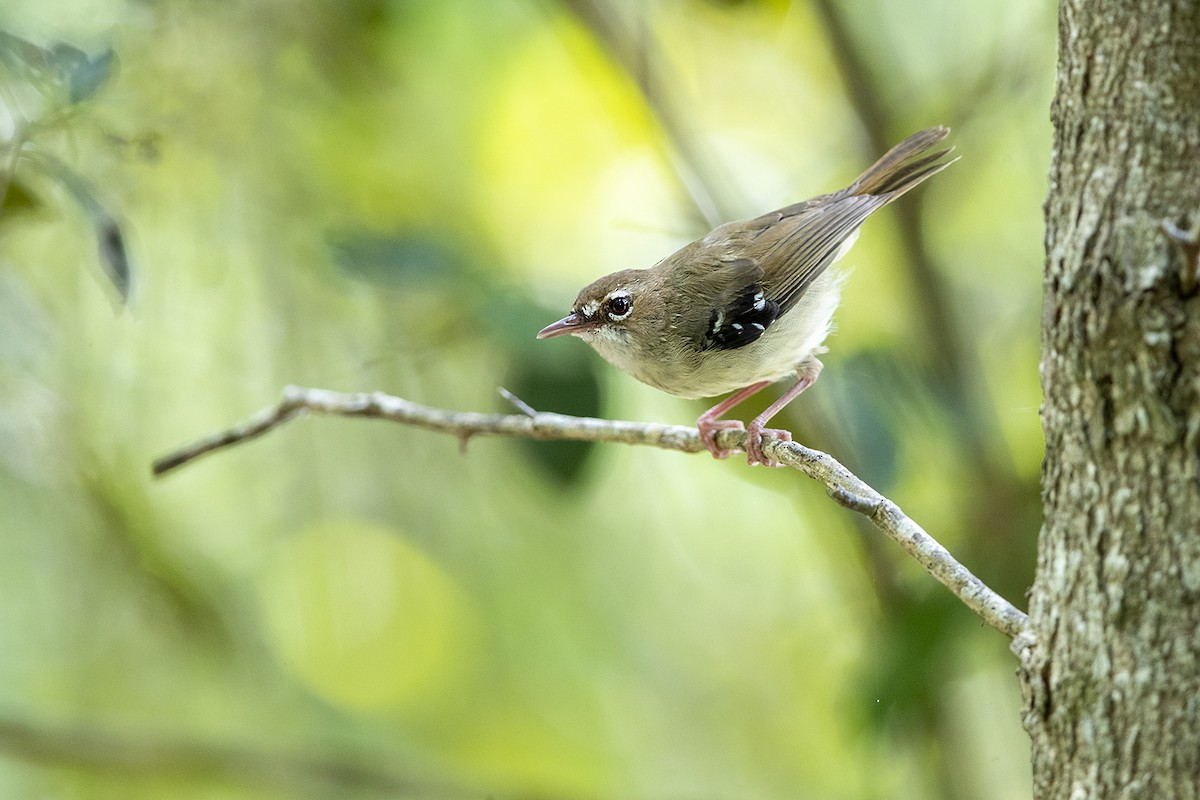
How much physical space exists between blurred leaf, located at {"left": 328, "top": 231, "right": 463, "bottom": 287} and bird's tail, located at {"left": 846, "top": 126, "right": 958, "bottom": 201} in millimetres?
1773

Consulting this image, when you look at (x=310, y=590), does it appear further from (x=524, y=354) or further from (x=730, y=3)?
(x=730, y=3)

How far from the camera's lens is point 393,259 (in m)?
4.60

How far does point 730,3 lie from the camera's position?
4418 millimetres

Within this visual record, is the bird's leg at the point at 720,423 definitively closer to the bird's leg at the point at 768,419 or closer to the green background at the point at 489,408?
the bird's leg at the point at 768,419

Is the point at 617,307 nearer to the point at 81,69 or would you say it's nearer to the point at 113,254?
the point at 113,254

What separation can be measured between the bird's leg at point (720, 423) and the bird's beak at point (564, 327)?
0.62 metres

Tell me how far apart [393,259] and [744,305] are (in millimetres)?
1457

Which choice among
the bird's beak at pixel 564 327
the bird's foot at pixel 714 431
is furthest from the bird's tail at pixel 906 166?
the bird's beak at pixel 564 327

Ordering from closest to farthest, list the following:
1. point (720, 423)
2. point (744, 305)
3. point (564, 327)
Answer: point (720, 423) → point (564, 327) → point (744, 305)

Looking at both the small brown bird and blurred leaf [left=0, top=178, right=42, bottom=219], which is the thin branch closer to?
the small brown bird

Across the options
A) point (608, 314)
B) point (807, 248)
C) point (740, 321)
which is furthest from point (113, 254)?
point (807, 248)

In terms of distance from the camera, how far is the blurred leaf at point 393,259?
456cm

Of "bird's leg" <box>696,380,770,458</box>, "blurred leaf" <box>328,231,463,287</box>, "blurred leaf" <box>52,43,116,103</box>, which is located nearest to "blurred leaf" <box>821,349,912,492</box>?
"bird's leg" <box>696,380,770,458</box>

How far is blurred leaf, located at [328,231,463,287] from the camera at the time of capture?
456 centimetres
